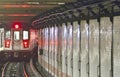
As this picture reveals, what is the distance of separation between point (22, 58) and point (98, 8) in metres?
27.4

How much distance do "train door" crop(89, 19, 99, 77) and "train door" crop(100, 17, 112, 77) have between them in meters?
0.48

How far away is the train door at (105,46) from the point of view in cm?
859

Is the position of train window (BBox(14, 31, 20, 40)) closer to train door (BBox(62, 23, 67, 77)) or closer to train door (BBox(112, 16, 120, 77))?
train door (BBox(62, 23, 67, 77))

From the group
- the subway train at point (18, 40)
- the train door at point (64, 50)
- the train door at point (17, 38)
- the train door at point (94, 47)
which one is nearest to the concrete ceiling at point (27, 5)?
the train door at point (64, 50)

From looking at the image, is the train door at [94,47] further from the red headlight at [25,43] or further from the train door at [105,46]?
the red headlight at [25,43]

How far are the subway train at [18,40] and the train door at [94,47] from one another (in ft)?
70.5

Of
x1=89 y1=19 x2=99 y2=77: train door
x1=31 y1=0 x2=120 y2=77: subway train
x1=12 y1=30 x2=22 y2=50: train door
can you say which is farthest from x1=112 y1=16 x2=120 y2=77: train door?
x1=12 y1=30 x2=22 y2=50: train door

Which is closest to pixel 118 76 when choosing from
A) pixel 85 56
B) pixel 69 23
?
pixel 85 56

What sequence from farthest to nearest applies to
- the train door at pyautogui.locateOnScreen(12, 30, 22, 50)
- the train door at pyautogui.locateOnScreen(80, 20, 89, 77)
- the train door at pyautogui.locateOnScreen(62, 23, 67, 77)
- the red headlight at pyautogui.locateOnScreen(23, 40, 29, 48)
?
the red headlight at pyautogui.locateOnScreen(23, 40, 29, 48)
the train door at pyautogui.locateOnScreen(12, 30, 22, 50)
the train door at pyautogui.locateOnScreen(62, 23, 67, 77)
the train door at pyautogui.locateOnScreen(80, 20, 89, 77)

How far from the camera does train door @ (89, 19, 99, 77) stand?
966 cm

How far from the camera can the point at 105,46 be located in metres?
8.84

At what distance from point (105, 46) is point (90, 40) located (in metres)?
1.71

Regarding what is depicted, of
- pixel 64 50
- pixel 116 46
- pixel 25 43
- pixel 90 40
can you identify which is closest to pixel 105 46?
pixel 116 46

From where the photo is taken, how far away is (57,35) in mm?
18328
